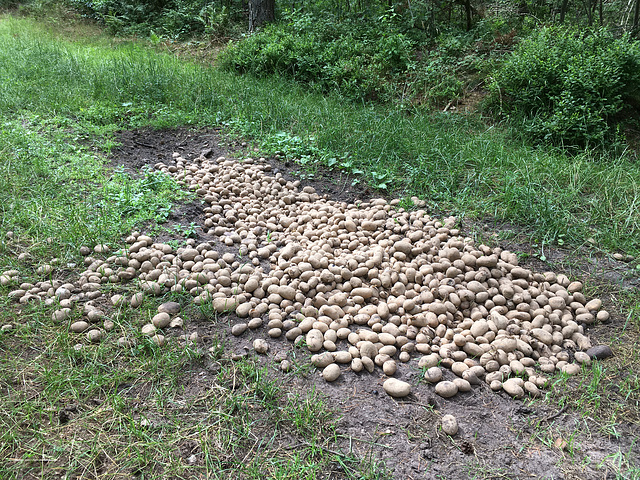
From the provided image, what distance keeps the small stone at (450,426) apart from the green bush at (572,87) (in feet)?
11.4

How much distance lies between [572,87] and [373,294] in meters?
3.53

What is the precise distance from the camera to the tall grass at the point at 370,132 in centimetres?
315

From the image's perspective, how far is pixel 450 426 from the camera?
1.81 m

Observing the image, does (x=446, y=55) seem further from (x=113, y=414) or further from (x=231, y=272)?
(x=113, y=414)

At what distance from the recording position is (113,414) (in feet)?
5.93

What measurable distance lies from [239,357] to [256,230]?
3.84 ft

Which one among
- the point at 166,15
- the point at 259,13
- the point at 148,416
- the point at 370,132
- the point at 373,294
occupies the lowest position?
the point at 148,416

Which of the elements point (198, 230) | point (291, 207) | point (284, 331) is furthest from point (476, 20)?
point (284, 331)

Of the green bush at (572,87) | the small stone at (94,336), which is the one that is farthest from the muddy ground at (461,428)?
the green bush at (572,87)

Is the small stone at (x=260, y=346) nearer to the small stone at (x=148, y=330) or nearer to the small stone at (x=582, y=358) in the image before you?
the small stone at (x=148, y=330)

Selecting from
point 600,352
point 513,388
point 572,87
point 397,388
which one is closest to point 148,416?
point 397,388

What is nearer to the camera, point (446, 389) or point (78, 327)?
point (446, 389)

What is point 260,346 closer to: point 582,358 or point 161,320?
point 161,320

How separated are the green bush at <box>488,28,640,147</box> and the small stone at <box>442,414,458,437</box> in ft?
11.4
